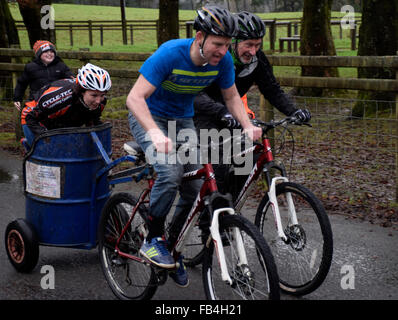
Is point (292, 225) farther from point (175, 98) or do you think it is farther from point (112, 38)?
point (112, 38)

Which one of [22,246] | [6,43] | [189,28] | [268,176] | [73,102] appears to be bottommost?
[22,246]

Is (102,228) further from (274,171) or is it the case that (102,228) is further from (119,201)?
(274,171)

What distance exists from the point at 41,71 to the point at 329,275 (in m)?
6.38

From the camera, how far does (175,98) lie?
14.0 feet

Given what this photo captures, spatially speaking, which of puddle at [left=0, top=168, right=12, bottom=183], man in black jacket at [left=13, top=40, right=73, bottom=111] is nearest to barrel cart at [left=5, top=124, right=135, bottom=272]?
puddle at [left=0, top=168, right=12, bottom=183]

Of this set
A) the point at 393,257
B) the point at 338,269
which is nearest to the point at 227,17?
the point at 338,269

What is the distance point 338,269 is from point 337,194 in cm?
223

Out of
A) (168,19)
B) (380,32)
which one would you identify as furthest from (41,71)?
(380,32)

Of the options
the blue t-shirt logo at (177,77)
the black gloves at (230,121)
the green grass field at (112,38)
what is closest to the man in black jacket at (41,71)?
the blue t-shirt logo at (177,77)

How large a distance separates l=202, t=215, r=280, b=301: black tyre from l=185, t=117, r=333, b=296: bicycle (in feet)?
1.97

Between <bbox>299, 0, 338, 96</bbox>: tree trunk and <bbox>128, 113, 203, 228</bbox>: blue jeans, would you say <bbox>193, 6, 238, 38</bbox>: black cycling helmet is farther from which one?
<bbox>299, 0, 338, 96</bbox>: tree trunk

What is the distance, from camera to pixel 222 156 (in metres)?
5.03

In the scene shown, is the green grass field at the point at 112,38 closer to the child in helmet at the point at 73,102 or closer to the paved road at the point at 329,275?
the paved road at the point at 329,275
